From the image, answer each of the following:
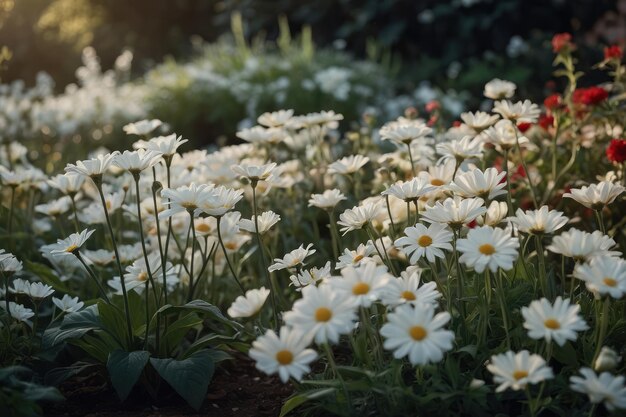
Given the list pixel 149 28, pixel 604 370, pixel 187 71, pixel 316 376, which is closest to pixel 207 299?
pixel 316 376

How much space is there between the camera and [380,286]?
5.00ft

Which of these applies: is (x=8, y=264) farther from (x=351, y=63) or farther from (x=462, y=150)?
(x=351, y=63)

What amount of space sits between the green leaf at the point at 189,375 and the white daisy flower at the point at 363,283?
49cm

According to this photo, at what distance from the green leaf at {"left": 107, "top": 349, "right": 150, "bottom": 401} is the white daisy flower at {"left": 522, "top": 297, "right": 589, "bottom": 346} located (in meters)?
0.89

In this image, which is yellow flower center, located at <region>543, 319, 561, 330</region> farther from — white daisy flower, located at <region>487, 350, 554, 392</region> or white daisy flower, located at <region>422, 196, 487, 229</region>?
A: white daisy flower, located at <region>422, 196, 487, 229</region>

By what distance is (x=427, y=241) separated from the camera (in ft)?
5.75

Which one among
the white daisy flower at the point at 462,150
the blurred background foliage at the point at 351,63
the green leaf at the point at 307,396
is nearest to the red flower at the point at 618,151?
the white daisy flower at the point at 462,150

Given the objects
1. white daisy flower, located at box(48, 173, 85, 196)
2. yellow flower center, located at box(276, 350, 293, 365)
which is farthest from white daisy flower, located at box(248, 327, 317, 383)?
white daisy flower, located at box(48, 173, 85, 196)

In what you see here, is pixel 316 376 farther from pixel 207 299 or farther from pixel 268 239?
pixel 268 239

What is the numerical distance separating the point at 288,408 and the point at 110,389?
23.6 inches

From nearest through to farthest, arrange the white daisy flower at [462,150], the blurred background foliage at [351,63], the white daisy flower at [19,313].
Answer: the white daisy flower at [19,313] < the white daisy flower at [462,150] < the blurred background foliage at [351,63]

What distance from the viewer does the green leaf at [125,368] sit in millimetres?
1781

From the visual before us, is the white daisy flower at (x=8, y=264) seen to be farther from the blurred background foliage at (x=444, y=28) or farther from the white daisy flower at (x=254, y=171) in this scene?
the blurred background foliage at (x=444, y=28)

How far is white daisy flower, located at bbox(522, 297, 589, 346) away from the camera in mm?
1436
